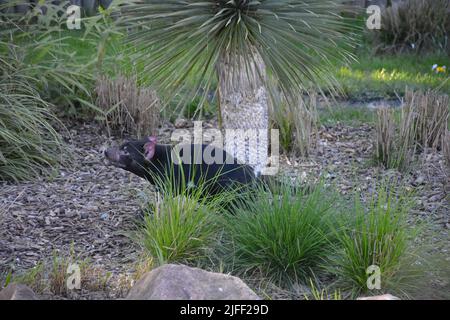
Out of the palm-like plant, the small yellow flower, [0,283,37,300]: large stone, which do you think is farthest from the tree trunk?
the small yellow flower

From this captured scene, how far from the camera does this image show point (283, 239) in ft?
12.8

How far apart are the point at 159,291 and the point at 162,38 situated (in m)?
2.01

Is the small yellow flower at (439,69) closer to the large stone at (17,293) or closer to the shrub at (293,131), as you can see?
the shrub at (293,131)

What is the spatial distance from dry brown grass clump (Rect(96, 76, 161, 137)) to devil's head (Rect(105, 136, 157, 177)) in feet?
4.81

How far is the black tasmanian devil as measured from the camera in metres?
4.73

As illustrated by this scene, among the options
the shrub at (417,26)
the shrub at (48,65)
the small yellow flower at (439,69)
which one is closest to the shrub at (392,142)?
the shrub at (48,65)

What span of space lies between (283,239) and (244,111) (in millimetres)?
1363

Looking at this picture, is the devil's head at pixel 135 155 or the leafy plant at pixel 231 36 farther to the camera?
the devil's head at pixel 135 155

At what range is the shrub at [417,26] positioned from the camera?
934 cm

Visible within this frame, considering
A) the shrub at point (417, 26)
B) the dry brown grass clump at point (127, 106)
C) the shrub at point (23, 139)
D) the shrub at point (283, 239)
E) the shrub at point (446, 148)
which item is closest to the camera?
the shrub at point (283, 239)

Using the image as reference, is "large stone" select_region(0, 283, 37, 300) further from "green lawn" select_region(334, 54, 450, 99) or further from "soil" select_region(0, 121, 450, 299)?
"green lawn" select_region(334, 54, 450, 99)

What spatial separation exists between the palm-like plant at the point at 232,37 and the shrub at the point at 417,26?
16.1 ft

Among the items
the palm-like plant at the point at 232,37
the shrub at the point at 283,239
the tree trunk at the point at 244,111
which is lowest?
the shrub at the point at 283,239
